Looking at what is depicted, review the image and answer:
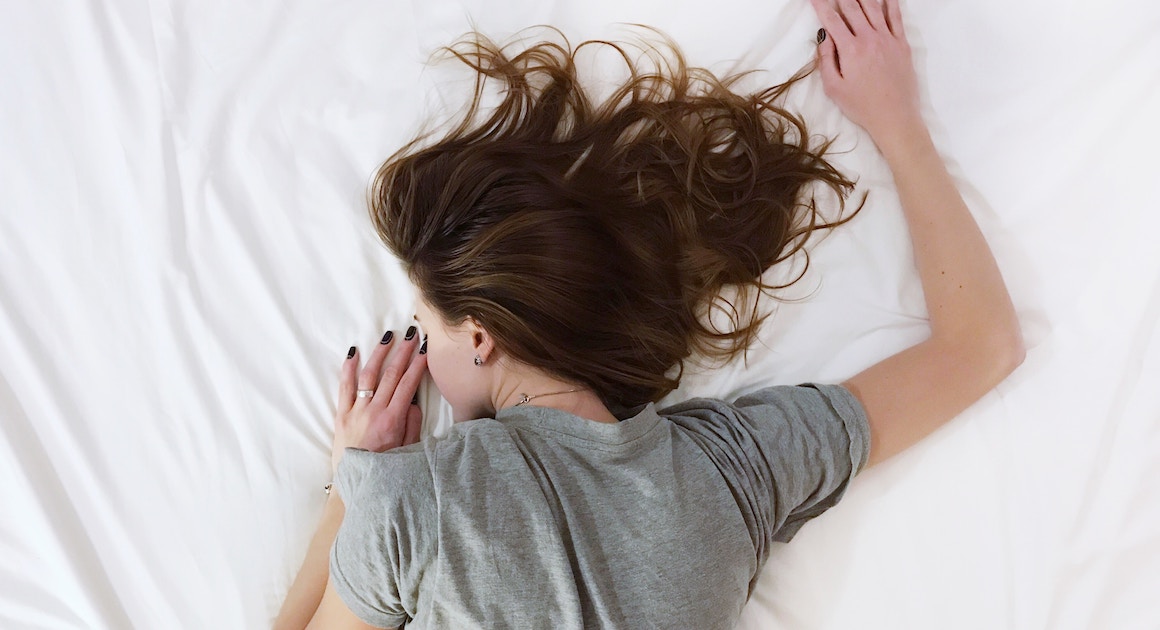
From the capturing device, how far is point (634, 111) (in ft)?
4.10

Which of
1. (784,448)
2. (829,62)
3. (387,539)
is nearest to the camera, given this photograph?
(387,539)

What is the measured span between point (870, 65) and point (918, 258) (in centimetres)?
32

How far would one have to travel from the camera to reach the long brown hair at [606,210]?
107 cm

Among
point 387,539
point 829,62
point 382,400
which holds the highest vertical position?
point 829,62

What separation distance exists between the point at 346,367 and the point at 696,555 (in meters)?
0.62

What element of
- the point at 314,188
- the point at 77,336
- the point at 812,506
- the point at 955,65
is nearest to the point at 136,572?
the point at 77,336

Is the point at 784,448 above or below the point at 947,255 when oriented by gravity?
below

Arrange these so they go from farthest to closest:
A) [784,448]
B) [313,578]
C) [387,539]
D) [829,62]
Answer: [829,62]
[313,578]
[784,448]
[387,539]

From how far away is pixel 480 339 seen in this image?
109cm

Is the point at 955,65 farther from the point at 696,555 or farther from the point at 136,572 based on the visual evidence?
the point at 136,572

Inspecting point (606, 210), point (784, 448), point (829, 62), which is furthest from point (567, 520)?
point (829, 62)

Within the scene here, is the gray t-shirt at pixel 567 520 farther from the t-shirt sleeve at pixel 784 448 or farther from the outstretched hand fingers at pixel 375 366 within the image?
the outstretched hand fingers at pixel 375 366

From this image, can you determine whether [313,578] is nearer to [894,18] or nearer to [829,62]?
[829,62]

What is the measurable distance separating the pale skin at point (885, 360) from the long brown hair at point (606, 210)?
5 cm
